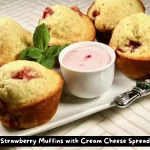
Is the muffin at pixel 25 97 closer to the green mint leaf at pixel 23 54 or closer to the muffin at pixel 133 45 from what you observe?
the green mint leaf at pixel 23 54

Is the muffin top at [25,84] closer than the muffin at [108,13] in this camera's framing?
Yes

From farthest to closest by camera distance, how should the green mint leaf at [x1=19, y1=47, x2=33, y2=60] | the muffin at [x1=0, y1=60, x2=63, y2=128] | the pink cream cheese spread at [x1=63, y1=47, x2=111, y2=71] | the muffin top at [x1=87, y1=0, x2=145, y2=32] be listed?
the muffin top at [x1=87, y1=0, x2=145, y2=32] → the green mint leaf at [x1=19, y1=47, x2=33, y2=60] → the pink cream cheese spread at [x1=63, y1=47, x2=111, y2=71] → the muffin at [x1=0, y1=60, x2=63, y2=128]

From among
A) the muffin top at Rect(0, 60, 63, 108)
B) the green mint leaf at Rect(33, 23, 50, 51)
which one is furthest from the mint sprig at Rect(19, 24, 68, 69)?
the muffin top at Rect(0, 60, 63, 108)

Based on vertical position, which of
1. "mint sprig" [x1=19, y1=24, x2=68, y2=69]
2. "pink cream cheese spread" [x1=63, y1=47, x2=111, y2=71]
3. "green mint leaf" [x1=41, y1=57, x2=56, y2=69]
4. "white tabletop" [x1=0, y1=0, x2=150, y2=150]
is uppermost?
"pink cream cheese spread" [x1=63, y1=47, x2=111, y2=71]

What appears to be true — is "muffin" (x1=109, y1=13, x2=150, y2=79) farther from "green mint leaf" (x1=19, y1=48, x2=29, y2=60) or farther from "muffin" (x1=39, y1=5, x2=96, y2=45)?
"green mint leaf" (x1=19, y1=48, x2=29, y2=60)

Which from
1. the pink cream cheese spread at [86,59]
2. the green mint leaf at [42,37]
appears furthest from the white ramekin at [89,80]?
the green mint leaf at [42,37]
